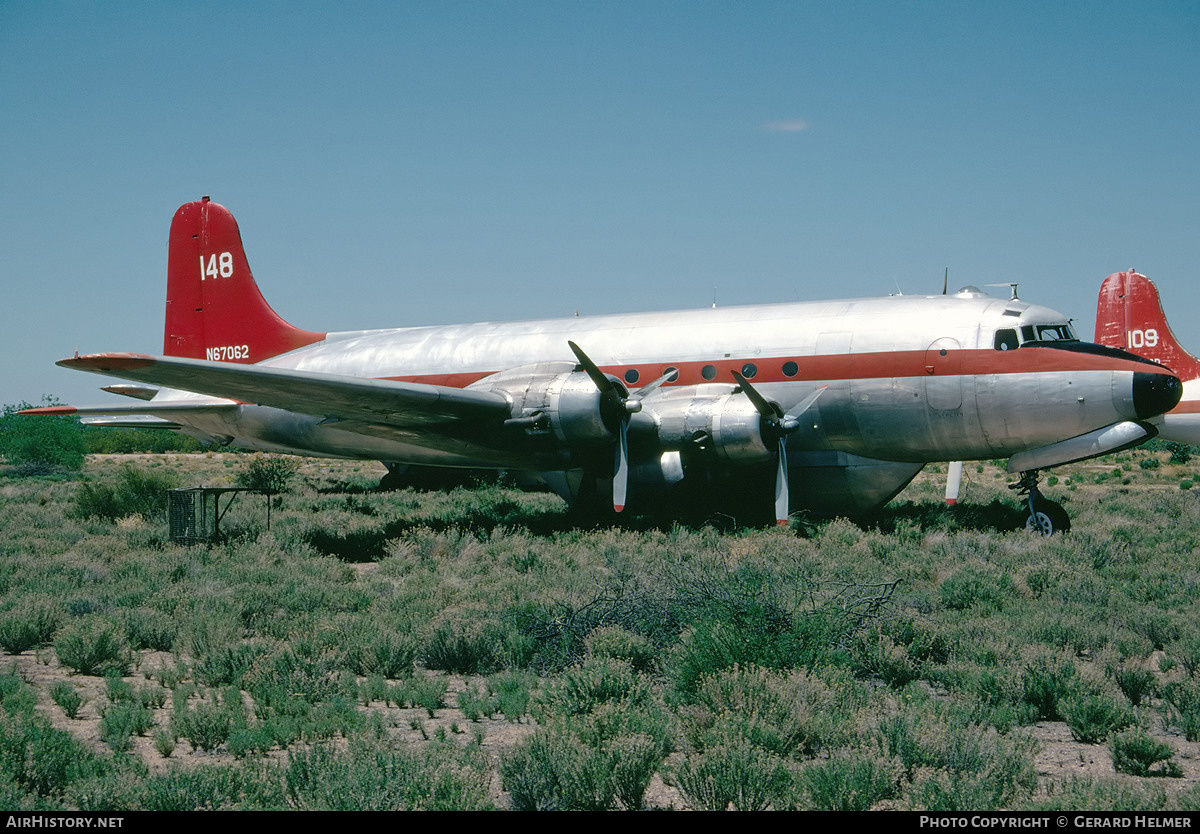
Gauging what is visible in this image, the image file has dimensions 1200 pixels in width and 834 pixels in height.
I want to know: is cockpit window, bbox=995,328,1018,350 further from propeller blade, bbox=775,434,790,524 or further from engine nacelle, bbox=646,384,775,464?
engine nacelle, bbox=646,384,775,464

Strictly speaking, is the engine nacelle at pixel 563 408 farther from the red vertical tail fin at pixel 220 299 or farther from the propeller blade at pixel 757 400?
the red vertical tail fin at pixel 220 299

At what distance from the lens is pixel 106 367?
463 inches

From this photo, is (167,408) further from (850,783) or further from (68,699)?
(850,783)

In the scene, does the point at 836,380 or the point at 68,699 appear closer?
the point at 68,699

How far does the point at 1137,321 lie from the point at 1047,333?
34.2 ft

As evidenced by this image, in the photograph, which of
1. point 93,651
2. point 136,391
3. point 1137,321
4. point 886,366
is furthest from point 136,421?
point 1137,321

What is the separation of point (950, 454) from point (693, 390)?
4.29m

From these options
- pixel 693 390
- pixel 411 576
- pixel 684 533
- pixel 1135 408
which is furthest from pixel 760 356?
pixel 411 576

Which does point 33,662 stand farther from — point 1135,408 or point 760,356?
point 1135,408

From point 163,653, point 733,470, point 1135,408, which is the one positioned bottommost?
point 163,653

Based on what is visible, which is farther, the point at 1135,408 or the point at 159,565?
the point at 1135,408

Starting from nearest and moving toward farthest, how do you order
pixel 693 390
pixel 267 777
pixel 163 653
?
pixel 267 777 < pixel 163 653 < pixel 693 390

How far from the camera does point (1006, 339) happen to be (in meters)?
14.3

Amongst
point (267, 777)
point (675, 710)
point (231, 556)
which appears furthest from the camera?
point (231, 556)
